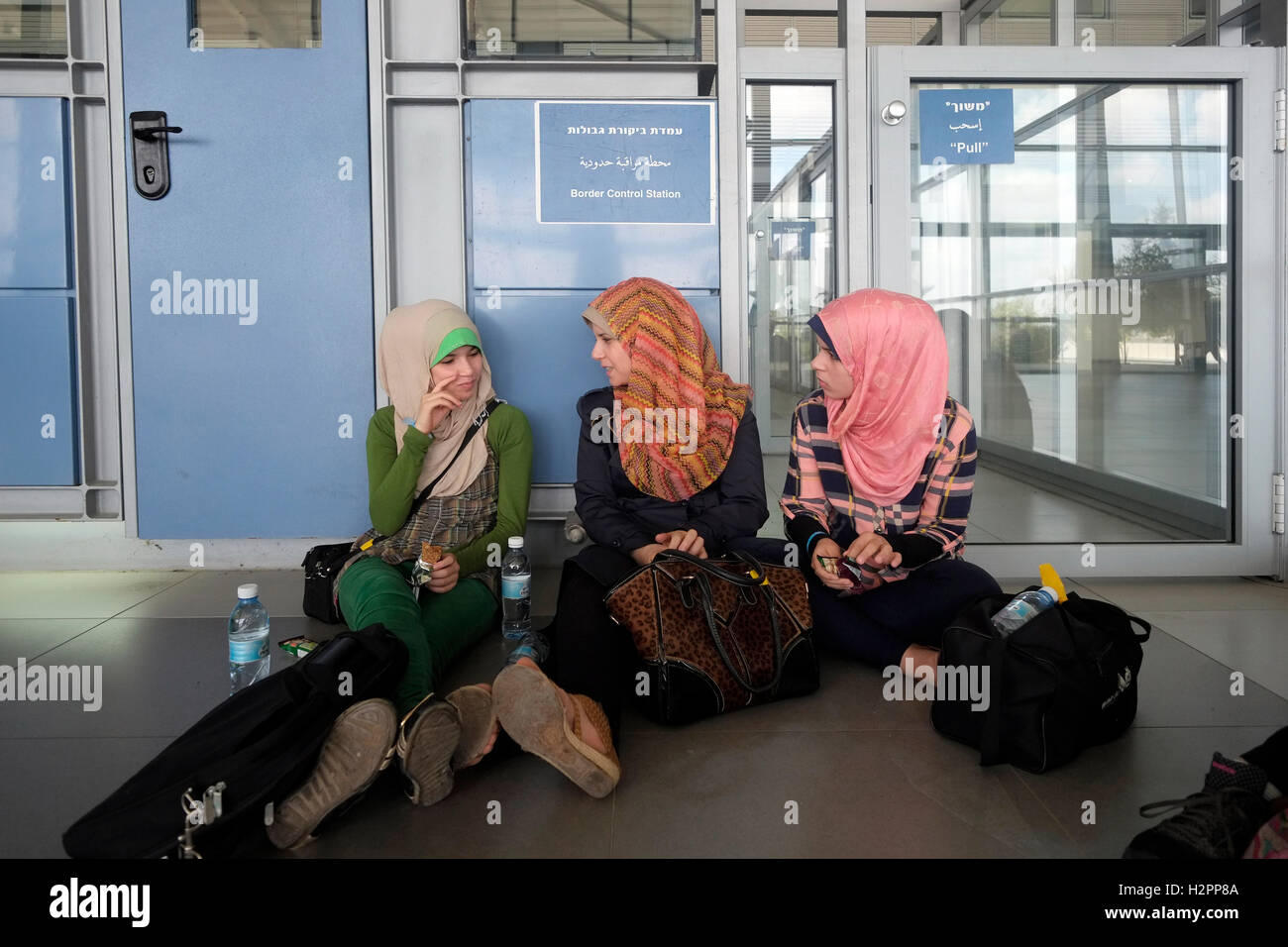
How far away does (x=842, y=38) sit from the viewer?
4.09 meters

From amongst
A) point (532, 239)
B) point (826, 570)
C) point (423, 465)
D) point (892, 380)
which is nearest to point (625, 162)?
point (532, 239)

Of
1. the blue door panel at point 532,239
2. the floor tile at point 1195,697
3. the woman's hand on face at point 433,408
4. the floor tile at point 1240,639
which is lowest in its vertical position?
the floor tile at point 1195,697

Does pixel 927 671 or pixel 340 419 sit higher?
pixel 340 419

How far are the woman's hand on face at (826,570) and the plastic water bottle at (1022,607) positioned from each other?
1.59 feet

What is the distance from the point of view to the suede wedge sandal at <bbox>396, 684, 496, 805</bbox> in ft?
6.53

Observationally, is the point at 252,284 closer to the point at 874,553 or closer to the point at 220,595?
the point at 220,595

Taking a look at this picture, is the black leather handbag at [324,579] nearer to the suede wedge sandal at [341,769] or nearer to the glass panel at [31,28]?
the suede wedge sandal at [341,769]

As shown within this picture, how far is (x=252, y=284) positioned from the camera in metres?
4.12

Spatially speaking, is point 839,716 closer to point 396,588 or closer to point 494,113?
point 396,588

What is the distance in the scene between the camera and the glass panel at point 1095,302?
4047 mm

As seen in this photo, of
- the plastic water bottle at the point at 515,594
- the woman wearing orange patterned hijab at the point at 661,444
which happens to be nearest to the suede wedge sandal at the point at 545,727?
the woman wearing orange patterned hijab at the point at 661,444

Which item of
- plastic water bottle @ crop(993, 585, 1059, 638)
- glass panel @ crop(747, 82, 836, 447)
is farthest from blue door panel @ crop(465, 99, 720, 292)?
plastic water bottle @ crop(993, 585, 1059, 638)

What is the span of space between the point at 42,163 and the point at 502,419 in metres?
2.48
